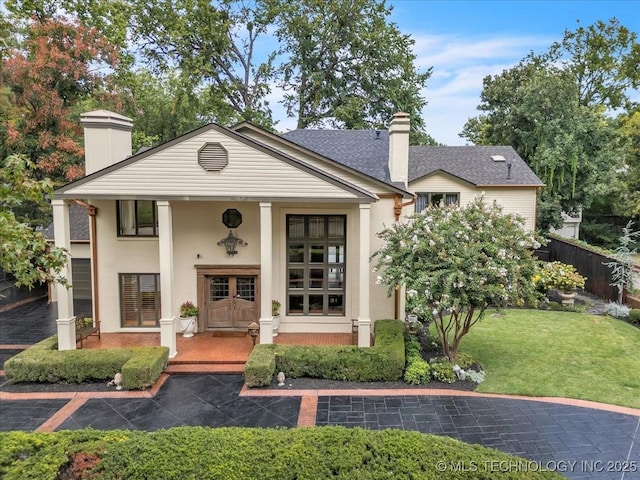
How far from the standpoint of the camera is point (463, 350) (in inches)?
446

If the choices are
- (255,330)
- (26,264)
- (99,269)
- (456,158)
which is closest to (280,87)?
(456,158)

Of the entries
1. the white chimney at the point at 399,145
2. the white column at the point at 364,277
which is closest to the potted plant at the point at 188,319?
the white column at the point at 364,277

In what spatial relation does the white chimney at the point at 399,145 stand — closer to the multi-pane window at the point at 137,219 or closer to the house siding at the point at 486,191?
the multi-pane window at the point at 137,219

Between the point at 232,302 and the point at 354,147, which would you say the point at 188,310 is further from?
the point at 354,147

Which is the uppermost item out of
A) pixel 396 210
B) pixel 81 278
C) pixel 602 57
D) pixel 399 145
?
pixel 602 57

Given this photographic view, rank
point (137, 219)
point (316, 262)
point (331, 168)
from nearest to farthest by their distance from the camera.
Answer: point (331, 168)
point (137, 219)
point (316, 262)

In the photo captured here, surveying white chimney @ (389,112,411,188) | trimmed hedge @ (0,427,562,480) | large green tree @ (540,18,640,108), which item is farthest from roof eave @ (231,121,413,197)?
large green tree @ (540,18,640,108)

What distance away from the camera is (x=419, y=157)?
22.7 m

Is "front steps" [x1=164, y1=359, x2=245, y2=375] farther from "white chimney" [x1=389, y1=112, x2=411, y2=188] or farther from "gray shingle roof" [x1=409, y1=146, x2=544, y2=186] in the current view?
"gray shingle roof" [x1=409, y1=146, x2=544, y2=186]

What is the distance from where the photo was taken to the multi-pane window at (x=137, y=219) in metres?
12.4

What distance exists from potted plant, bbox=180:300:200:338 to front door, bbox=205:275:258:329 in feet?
1.46

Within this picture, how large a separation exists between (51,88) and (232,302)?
13.2 metres

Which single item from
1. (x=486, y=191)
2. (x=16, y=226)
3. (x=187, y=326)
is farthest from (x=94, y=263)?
(x=486, y=191)

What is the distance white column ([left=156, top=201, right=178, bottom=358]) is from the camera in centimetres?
1052
